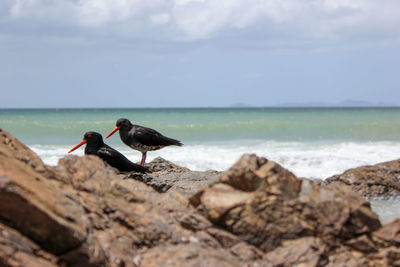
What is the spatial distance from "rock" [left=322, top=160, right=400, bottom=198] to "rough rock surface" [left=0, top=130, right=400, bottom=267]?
4.38m

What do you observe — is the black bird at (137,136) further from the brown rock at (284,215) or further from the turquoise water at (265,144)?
the brown rock at (284,215)

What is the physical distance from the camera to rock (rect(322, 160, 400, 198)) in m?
7.83

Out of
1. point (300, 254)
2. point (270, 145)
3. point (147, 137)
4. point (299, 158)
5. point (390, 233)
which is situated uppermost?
point (147, 137)

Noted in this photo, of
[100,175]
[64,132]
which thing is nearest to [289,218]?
[100,175]

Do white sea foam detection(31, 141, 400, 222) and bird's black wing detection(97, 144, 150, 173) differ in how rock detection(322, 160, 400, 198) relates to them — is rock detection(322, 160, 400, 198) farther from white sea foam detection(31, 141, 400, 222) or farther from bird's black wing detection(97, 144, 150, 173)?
white sea foam detection(31, 141, 400, 222)

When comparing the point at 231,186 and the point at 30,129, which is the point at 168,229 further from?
the point at 30,129

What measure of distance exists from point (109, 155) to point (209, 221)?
11.6 feet

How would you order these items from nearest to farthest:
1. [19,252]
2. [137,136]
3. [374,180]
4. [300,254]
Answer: [19,252] → [300,254] → [374,180] → [137,136]

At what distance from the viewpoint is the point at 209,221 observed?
363cm

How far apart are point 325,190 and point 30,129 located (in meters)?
27.6

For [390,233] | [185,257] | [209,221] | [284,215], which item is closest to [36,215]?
[185,257]

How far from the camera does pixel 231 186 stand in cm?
372

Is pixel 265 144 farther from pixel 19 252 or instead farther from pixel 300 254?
pixel 19 252

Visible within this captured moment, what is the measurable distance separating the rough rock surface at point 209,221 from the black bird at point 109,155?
9.70 feet
